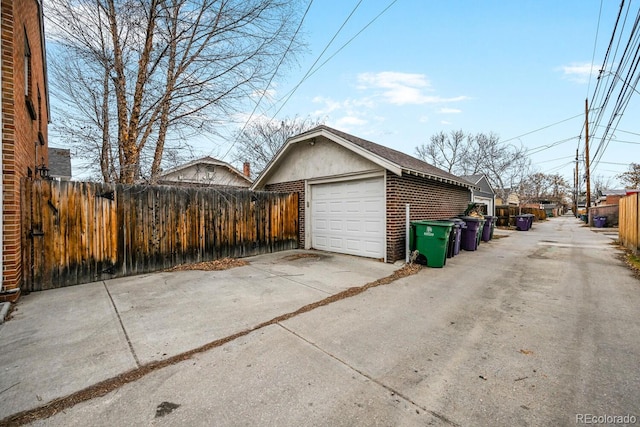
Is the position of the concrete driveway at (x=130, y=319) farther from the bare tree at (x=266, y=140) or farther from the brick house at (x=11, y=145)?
the bare tree at (x=266, y=140)

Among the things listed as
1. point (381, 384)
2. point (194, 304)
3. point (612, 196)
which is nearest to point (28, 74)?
point (194, 304)

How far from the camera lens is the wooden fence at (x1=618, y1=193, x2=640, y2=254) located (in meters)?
7.48

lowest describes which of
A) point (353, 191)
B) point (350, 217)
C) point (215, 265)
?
point (215, 265)

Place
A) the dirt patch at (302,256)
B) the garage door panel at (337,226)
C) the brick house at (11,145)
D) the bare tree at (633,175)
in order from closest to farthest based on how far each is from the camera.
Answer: the brick house at (11,145)
the dirt patch at (302,256)
the garage door panel at (337,226)
the bare tree at (633,175)

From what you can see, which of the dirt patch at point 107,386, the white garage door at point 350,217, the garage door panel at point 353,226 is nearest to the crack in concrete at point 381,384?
the dirt patch at point 107,386

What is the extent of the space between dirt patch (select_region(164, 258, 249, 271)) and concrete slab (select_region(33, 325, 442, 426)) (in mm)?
4017

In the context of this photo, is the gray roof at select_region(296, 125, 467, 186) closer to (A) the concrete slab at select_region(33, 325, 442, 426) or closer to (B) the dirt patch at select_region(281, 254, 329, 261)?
(B) the dirt patch at select_region(281, 254, 329, 261)

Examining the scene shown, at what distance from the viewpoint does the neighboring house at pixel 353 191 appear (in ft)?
23.3

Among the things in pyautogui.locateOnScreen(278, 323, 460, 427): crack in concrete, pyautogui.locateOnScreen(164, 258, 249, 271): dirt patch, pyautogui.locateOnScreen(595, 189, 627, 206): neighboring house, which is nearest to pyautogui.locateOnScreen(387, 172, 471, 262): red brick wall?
pyautogui.locateOnScreen(164, 258, 249, 271): dirt patch

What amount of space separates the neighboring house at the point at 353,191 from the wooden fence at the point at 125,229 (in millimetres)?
1720

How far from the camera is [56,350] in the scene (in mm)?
2793

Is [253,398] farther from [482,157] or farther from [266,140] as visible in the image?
[482,157]

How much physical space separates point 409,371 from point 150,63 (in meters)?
9.55

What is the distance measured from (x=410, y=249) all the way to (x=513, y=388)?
490 centimetres
